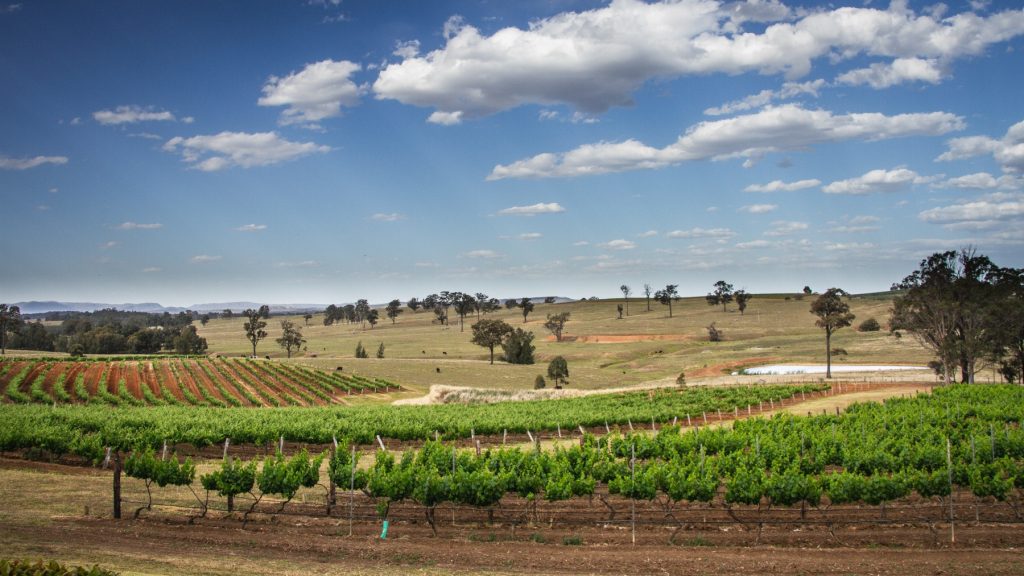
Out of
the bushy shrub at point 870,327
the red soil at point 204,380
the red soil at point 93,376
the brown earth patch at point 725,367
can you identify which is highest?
the bushy shrub at point 870,327

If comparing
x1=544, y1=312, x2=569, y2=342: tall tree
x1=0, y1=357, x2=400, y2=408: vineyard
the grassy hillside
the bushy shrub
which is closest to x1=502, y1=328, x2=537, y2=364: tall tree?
the grassy hillside

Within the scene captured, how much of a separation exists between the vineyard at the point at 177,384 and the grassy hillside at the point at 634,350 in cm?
957

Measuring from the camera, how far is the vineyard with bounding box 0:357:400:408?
6631cm

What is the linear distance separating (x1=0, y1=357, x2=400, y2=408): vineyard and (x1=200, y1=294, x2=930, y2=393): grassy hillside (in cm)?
957

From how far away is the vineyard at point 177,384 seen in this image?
66.3m

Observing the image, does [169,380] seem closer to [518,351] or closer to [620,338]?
[518,351]

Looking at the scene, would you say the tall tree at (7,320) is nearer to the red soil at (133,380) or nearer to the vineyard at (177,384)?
the vineyard at (177,384)

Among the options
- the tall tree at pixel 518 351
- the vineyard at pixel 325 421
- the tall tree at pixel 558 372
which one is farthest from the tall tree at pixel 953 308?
the tall tree at pixel 518 351

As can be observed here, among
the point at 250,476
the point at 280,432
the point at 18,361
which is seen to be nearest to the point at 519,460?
the point at 250,476

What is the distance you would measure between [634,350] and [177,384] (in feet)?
280

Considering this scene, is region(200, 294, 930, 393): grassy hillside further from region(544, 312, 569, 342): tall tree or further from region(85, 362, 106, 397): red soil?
Answer: region(85, 362, 106, 397): red soil

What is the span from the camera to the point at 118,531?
2248cm

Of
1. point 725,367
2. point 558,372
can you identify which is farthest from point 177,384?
point 725,367

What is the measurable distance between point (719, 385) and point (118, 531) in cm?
6908
